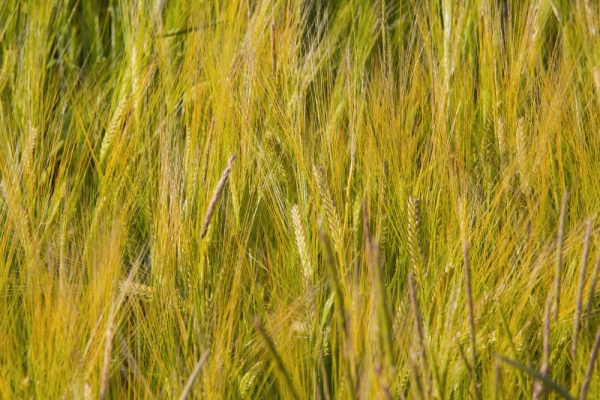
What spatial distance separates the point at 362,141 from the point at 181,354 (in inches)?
16.9

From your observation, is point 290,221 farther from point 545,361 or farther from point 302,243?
point 545,361

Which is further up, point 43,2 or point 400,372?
point 43,2

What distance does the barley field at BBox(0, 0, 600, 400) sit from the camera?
2.60 ft

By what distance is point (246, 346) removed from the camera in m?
0.90

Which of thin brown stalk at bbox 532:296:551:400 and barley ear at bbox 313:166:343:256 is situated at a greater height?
barley ear at bbox 313:166:343:256

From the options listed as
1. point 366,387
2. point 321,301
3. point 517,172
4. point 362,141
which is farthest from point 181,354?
point 517,172

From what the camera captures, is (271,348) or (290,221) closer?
(271,348)

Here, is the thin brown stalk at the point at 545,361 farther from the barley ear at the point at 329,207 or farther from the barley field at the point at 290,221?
the barley ear at the point at 329,207

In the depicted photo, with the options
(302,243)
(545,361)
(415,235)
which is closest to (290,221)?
(302,243)

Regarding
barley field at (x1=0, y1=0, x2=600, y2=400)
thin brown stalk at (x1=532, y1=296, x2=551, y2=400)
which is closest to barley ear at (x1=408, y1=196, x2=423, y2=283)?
barley field at (x1=0, y1=0, x2=600, y2=400)

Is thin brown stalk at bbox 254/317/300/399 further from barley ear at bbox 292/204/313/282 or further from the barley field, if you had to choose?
barley ear at bbox 292/204/313/282

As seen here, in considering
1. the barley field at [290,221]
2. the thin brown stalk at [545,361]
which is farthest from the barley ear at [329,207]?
the thin brown stalk at [545,361]

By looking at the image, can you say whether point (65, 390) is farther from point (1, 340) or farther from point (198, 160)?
point (198, 160)

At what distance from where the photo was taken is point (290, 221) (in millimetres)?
996
